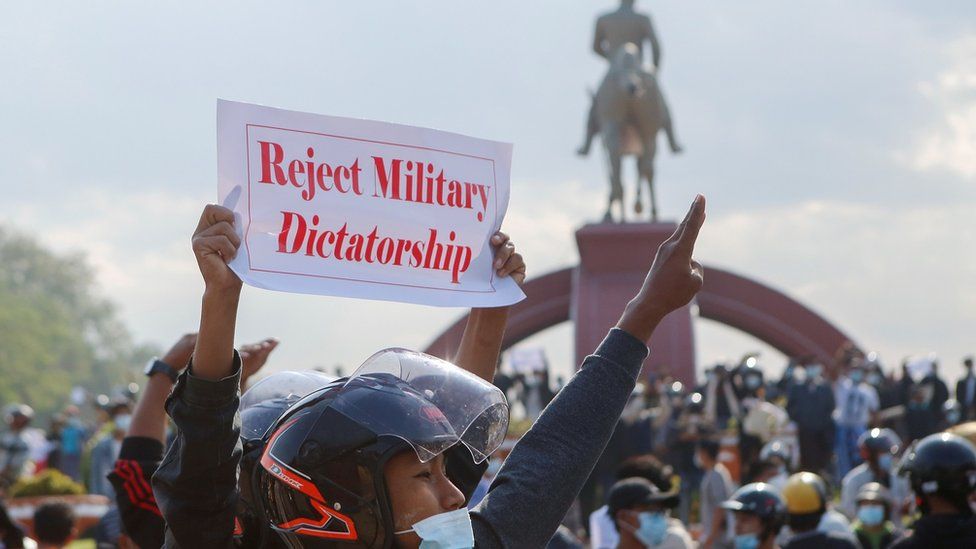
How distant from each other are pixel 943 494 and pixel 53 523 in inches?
145

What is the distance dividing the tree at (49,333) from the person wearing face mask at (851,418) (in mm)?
45670

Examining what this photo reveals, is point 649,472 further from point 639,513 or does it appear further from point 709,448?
point 709,448

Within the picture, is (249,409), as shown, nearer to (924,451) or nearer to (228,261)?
(228,261)

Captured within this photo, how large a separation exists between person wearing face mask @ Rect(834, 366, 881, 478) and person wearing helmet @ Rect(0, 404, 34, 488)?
8540 mm

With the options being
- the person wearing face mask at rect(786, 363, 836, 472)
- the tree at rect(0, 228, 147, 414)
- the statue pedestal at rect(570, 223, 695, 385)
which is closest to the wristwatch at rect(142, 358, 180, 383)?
the person wearing face mask at rect(786, 363, 836, 472)

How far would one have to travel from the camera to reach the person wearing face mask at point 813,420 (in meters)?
14.3

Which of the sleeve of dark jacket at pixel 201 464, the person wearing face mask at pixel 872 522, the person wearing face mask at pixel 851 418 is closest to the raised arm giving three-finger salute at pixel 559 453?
the sleeve of dark jacket at pixel 201 464

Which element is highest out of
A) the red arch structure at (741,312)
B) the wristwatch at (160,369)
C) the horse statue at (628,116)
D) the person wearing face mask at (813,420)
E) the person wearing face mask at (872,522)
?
the horse statue at (628,116)

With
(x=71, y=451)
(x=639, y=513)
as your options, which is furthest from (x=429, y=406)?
(x=71, y=451)

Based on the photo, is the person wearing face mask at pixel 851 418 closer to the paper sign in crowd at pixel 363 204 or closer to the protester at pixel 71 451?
the protester at pixel 71 451

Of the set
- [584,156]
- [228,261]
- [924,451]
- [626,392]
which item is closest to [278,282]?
[228,261]

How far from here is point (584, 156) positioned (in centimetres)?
2128

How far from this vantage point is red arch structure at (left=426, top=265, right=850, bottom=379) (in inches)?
926

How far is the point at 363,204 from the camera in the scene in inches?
104
